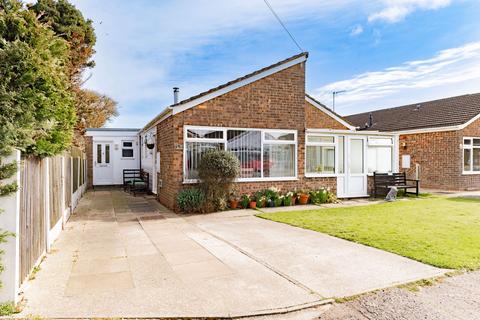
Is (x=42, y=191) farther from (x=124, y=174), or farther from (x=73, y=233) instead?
(x=124, y=174)

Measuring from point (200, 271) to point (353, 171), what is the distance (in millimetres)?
10146

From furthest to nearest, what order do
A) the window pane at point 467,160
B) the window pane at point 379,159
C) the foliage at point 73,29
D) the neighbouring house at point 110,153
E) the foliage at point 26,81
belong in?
1. the neighbouring house at point 110,153
2. the foliage at point 73,29
3. the window pane at point 467,160
4. the window pane at point 379,159
5. the foliage at point 26,81

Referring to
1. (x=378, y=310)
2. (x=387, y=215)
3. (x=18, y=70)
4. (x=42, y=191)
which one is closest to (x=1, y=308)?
(x=42, y=191)

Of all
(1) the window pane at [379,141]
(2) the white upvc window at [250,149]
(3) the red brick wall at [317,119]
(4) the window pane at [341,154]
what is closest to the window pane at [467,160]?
(1) the window pane at [379,141]

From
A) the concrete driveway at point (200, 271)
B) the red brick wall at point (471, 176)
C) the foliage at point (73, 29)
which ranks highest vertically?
the foliage at point (73, 29)

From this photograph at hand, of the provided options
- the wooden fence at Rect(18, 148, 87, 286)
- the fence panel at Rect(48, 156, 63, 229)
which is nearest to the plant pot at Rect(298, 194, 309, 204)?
the fence panel at Rect(48, 156, 63, 229)

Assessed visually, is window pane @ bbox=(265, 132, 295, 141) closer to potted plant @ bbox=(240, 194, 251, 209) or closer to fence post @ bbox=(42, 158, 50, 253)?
potted plant @ bbox=(240, 194, 251, 209)

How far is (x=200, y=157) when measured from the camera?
10266 millimetres

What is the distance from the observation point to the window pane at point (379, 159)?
45.6 feet

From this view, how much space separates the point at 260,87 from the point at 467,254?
7.58 meters

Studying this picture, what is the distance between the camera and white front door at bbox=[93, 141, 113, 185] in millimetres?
18234

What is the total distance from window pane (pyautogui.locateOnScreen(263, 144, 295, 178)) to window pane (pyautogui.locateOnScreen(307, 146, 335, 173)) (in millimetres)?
956

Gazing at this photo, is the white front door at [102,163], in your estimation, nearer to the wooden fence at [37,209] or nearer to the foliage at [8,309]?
the wooden fence at [37,209]

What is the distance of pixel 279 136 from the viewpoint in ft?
37.6
